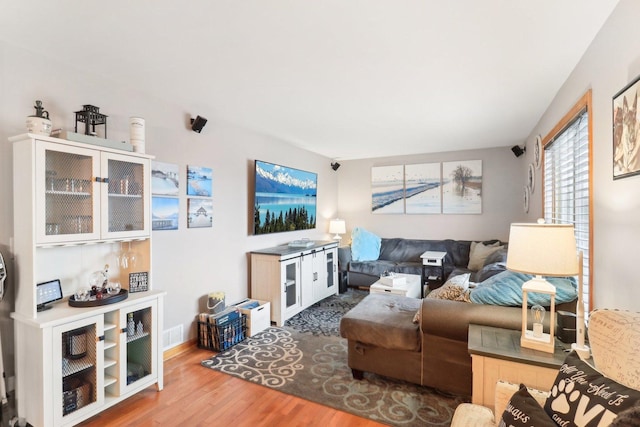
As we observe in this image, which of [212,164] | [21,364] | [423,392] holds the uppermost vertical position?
[212,164]

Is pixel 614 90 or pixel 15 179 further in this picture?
pixel 15 179

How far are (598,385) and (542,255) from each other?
69 centimetres

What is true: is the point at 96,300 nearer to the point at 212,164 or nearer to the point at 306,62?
the point at 212,164

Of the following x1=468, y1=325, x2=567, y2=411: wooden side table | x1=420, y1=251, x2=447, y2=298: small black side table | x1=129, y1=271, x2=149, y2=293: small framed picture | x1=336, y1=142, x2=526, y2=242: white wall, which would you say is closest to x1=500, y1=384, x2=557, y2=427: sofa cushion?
x1=468, y1=325, x2=567, y2=411: wooden side table

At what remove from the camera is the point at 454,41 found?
1896 mm

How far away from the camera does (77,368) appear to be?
196cm

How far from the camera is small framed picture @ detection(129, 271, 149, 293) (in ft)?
7.89

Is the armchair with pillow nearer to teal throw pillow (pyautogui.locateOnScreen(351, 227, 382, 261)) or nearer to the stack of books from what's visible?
the stack of books

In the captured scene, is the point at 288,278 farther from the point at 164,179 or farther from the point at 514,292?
the point at 514,292

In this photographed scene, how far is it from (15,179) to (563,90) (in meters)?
4.02

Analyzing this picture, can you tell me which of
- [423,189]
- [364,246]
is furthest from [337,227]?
[423,189]

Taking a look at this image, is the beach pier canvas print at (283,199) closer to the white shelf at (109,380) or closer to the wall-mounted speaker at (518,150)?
the white shelf at (109,380)

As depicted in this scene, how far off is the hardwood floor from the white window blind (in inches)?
74.4

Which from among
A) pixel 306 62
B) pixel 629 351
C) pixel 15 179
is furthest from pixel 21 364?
pixel 629 351
